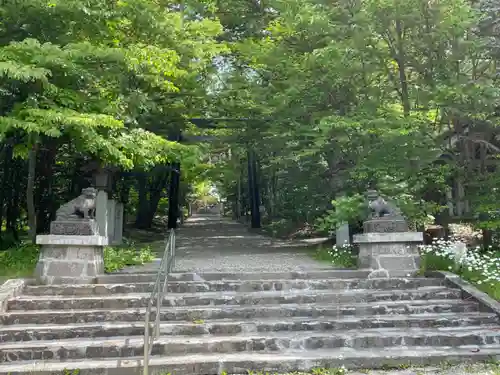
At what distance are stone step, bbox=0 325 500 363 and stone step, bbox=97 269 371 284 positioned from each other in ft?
5.64

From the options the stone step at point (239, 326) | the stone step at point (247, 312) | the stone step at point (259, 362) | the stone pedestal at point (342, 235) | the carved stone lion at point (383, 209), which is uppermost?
the carved stone lion at point (383, 209)

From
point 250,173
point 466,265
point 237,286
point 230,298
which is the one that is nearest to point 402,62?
point 466,265

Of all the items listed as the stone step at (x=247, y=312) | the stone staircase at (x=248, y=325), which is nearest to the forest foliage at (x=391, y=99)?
the stone staircase at (x=248, y=325)

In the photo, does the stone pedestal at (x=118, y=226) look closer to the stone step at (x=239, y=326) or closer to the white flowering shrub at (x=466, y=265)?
the stone step at (x=239, y=326)

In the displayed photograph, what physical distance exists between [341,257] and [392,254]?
164cm

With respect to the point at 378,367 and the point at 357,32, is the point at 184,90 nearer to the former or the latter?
the point at 357,32

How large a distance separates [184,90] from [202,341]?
8.53 metres

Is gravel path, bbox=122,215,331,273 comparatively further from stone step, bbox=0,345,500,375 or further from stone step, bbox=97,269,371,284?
stone step, bbox=0,345,500,375

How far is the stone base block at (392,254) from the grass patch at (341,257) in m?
0.73

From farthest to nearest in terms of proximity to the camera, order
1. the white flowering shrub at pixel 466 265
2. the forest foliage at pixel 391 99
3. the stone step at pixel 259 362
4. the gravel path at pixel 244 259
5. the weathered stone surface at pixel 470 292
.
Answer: the forest foliage at pixel 391 99, the gravel path at pixel 244 259, the white flowering shrub at pixel 466 265, the weathered stone surface at pixel 470 292, the stone step at pixel 259 362

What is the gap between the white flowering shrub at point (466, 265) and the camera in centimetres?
742

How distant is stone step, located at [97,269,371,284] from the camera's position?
7613mm

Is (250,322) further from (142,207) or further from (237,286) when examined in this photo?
(142,207)

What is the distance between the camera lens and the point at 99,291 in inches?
283
